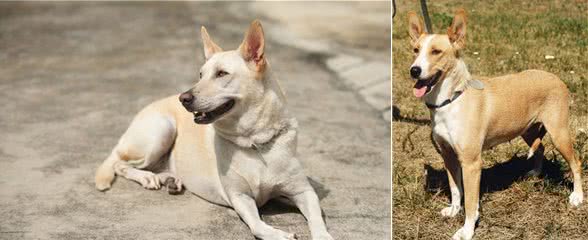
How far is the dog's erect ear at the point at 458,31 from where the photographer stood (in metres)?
2.72

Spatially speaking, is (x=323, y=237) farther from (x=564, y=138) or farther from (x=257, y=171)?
(x=564, y=138)

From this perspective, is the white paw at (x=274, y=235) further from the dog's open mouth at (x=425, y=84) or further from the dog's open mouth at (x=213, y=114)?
the dog's open mouth at (x=425, y=84)

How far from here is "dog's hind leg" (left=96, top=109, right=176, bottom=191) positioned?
170 inches

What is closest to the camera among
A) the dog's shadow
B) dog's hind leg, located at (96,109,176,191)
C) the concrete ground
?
the dog's shadow

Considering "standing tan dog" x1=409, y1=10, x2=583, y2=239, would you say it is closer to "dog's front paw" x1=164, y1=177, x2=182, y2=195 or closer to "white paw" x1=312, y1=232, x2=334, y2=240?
"white paw" x1=312, y1=232, x2=334, y2=240

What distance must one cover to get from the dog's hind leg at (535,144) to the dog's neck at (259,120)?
1174 millimetres

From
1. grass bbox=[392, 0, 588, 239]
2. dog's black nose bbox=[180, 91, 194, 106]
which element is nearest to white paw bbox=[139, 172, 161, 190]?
dog's black nose bbox=[180, 91, 194, 106]

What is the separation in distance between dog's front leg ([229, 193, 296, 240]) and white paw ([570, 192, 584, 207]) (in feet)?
4.24

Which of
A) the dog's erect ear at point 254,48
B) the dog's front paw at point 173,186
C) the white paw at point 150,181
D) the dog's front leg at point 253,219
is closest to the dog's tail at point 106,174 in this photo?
the white paw at point 150,181

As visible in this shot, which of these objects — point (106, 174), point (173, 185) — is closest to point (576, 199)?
point (173, 185)

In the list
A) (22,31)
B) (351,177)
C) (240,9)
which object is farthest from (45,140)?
(240,9)

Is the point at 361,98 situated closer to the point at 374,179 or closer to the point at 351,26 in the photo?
the point at 374,179

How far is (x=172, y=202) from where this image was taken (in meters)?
4.14

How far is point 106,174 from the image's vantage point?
4.40m
